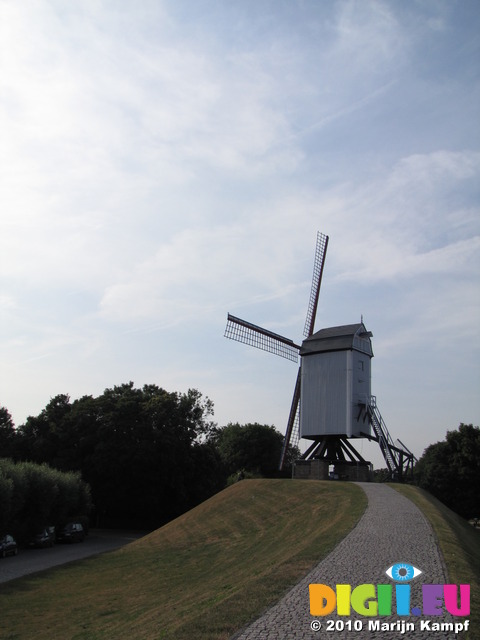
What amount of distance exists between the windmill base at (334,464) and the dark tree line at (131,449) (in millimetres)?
18055

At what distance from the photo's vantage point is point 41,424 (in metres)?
63.9

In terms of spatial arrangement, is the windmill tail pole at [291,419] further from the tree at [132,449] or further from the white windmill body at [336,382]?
the tree at [132,449]

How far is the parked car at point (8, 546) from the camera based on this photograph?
36094 millimetres

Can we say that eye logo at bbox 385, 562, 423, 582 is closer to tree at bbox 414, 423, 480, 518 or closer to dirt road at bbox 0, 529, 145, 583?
dirt road at bbox 0, 529, 145, 583

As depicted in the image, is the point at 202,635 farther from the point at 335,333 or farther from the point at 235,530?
the point at 335,333

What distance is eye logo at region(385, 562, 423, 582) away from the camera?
14958 millimetres

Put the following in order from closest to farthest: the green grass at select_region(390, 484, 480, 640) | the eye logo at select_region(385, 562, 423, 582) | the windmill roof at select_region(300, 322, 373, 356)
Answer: the green grass at select_region(390, 484, 480, 640), the eye logo at select_region(385, 562, 423, 582), the windmill roof at select_region(300, 322, 373, 356)

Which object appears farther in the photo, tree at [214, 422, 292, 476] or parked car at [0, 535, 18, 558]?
tree at [214, 422, 292, 476]

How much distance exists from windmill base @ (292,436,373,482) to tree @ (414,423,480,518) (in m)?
16.4

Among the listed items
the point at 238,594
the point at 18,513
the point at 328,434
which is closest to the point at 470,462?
the point at 328,434

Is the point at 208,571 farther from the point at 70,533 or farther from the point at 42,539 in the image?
the point at 70,533

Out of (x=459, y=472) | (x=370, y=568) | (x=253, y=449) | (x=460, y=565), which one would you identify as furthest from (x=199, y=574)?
(x=253, y=449)

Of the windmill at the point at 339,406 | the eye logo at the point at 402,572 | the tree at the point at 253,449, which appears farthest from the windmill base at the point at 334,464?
the tree at the point at 253,449

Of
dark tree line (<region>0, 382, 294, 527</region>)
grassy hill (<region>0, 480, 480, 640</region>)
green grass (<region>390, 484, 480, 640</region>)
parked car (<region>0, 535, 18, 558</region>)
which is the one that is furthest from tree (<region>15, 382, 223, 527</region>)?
green grass (<region>390, 484, 480, 640</region>)
